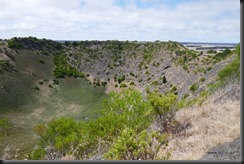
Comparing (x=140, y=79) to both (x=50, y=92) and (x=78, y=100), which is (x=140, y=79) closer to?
(x=78, y=100)

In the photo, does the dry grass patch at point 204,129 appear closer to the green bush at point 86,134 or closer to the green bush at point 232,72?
the green bush at point 86,134

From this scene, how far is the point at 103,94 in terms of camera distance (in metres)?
67.6

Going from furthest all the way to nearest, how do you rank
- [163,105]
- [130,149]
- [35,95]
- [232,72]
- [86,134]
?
[35,95] < [232,72] < [86,134] < [163,105] < [130,149]

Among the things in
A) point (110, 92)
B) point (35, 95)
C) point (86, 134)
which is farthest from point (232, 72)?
point (35, 95)

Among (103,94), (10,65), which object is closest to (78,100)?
(103,94)

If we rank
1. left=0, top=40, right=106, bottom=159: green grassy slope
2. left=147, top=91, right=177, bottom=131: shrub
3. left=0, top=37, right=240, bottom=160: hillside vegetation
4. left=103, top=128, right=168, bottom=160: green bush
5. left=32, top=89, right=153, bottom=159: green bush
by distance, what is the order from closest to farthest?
left=103, top=128, right=168, bottom=160: green bush
left=0, top=37, right=240, bottom=160: hillside vegetation
left=32, top=89, right=153, bottom=159: green bush
left=147, top=91, right=177, bottom=131: shrub
left=0, top=40, right=106, bottom=159: green grassy slope

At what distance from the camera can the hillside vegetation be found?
745 inches

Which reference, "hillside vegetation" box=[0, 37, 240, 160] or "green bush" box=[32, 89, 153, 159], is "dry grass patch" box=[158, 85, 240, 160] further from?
"green bush" box=[32, 89, 153, 159]

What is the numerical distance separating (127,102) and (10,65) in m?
45.6

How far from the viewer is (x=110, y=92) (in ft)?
193

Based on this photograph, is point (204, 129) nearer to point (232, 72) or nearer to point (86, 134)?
point (86, 134)

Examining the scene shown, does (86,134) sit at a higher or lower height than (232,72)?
lower

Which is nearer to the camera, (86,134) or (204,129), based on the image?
(204,129)

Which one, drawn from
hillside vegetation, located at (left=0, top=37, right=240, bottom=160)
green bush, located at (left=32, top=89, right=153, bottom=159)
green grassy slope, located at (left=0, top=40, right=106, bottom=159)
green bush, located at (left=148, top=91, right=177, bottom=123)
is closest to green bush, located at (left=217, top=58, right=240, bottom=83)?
hillside vegetation, located at (left=0, top=37, right=240, bottom=160)
